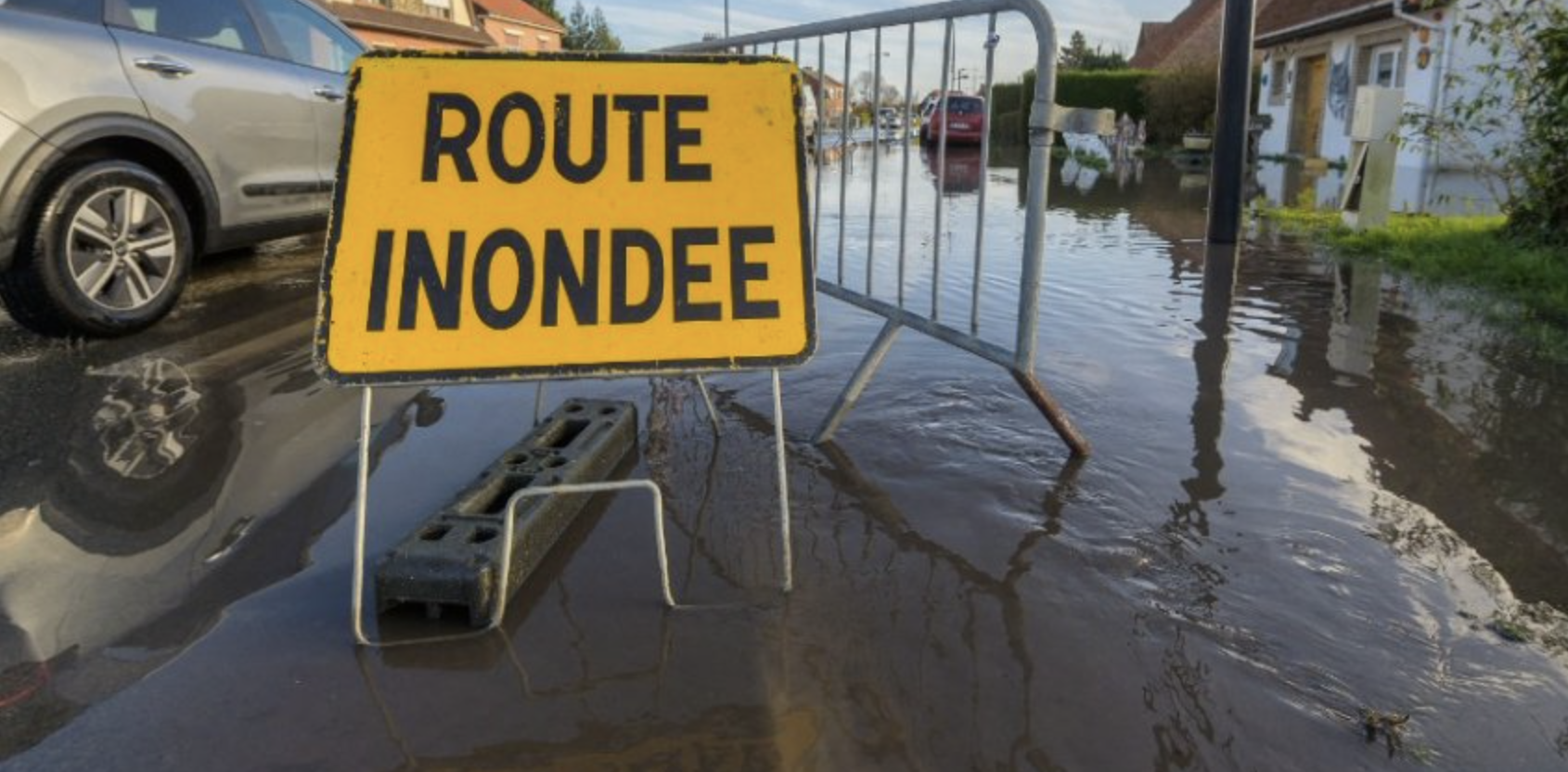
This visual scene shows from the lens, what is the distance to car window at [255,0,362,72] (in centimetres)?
567

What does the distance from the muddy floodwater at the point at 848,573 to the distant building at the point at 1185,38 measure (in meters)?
29.2

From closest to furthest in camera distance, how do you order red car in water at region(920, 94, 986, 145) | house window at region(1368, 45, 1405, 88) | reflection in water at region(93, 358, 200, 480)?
reflection in water at region(93, 358, 200, 480) → house window at region(1368, 45, 1405, 88) → red car in water at region(920, 94, 986, 145)

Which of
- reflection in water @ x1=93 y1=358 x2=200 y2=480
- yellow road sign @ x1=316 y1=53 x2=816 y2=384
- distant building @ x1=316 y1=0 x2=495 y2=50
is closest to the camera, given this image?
yellow road sign @ x1=316 y1=53 x2=816 y2=384

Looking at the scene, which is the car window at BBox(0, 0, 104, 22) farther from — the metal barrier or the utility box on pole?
the utility box on pole

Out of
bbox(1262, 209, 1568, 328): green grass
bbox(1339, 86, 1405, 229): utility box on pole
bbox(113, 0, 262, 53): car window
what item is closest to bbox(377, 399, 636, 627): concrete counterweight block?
bbox(113, 0, 262, 53): car window

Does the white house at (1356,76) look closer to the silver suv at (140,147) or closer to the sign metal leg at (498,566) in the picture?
the sign metal leg at (498,566)

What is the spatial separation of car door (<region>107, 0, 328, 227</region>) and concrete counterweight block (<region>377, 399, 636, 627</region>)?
2.77 meters

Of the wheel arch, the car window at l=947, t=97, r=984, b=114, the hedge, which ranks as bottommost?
the wheel arch

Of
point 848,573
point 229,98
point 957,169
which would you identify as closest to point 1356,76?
point 957,169

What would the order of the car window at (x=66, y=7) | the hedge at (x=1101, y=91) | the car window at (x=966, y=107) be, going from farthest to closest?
the hedge at (x=1101, y=91)
the car window at (x=966, y=107)
the car window at (x=66, y=7)

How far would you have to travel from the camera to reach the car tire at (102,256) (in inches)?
168

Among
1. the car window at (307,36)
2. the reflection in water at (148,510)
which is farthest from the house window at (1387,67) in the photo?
the reflection in water at (148,510)

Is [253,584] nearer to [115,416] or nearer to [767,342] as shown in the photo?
[767,342]

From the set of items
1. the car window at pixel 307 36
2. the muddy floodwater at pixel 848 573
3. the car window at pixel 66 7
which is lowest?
the muddy floodwater at pixel 848 573
